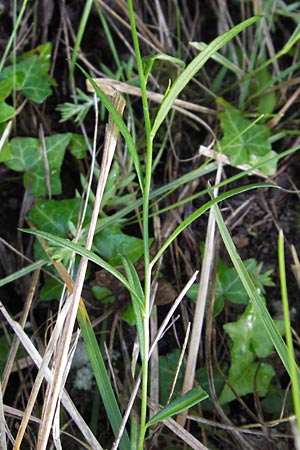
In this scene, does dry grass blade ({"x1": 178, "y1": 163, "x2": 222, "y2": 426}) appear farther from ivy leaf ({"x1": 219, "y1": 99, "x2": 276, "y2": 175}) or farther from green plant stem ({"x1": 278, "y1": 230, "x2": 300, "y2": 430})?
green plant stem ({"x1": 278, "y1": 230, "x2": 300, "y2": 430})

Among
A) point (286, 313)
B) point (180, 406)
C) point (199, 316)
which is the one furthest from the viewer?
point (199, 316)

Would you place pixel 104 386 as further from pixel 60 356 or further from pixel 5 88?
pixel 5 88

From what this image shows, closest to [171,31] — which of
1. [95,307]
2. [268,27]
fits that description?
[268,27]

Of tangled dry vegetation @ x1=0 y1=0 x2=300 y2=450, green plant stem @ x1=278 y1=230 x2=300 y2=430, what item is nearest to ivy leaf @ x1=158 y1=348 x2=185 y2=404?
tangled dry vegetation @ x1=0 y1=0 x2=300 y2=450

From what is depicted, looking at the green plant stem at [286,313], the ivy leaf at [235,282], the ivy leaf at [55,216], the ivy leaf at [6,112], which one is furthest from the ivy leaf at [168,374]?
the ivy leaf at [6,112]

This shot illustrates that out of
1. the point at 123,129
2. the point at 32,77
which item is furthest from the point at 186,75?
the point at 32,77

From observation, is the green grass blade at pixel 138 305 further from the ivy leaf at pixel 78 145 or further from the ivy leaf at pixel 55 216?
the ivy leaf at pixel 78 145
